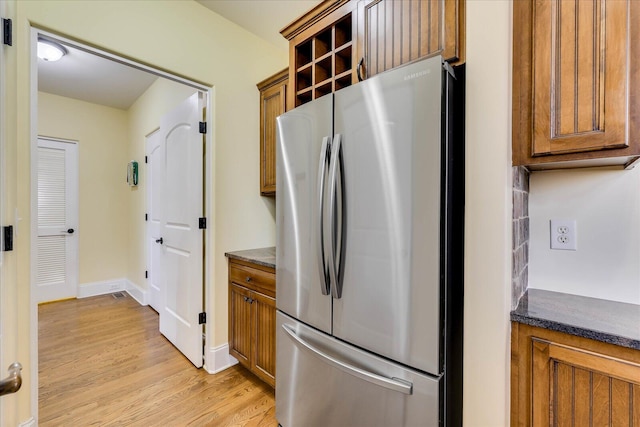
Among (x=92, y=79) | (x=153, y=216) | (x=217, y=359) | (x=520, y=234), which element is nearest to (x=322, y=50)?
(x=520, y=234)

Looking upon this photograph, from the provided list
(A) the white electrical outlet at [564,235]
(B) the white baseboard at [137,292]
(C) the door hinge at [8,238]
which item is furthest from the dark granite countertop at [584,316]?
(B) the white baseboard at [137,292]

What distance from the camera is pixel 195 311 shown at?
2.27 metres

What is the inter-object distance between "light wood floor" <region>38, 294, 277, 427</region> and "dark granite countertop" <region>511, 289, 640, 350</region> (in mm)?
1540

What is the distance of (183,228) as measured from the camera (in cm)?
240

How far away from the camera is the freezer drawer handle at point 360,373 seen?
1.04 m

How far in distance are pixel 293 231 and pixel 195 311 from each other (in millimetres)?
1351

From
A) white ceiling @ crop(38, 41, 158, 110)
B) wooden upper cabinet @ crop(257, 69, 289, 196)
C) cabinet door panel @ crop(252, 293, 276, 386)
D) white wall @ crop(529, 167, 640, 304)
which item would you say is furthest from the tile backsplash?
white ceiling @ crop(38, 41, 158, 110)

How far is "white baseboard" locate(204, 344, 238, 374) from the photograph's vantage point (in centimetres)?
221

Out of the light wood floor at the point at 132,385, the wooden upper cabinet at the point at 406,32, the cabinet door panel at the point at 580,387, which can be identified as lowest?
the light wood floor at the point at 132,385

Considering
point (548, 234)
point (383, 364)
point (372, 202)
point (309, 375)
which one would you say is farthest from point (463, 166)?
point (309, 375)

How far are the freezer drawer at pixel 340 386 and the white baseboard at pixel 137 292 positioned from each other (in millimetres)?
2938

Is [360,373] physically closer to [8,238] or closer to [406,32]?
[406,32]

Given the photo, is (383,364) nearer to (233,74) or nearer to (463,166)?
(463,166)

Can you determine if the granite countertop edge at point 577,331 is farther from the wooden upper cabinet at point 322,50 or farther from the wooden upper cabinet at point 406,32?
the wooden upper cabinet at point 322,50
